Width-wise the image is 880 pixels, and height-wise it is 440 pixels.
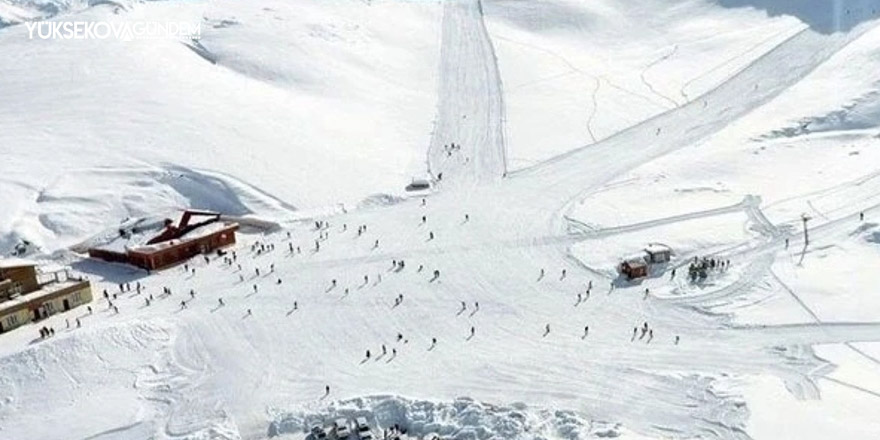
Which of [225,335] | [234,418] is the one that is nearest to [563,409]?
[234,418]

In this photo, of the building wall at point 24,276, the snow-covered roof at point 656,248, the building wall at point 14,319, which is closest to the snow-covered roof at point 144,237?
the building wall at point 24,276

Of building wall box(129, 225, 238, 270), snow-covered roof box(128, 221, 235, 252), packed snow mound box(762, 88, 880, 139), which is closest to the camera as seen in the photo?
building wall box(129, 225, 238, 270)

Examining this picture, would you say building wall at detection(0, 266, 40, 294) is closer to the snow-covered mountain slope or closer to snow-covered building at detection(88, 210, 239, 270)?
snow-covered building at detection(88, 210, 239, 270)

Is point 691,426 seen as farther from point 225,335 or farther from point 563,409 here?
point 225,335

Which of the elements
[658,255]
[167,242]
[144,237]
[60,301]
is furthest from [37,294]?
[658,255]

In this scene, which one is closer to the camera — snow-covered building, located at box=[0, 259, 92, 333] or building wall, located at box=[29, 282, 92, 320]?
snow-covered building, located at box=[0, 259, 92, 333]

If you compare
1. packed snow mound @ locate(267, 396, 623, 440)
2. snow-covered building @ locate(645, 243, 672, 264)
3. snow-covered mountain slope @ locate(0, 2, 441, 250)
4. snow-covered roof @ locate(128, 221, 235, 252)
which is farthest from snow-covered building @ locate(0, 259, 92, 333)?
snow-covered building @ locate(645, 243, 672, 264)

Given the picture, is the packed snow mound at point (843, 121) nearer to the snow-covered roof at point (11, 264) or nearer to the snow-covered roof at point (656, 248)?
the snow-covered roof at point (656, 248)
